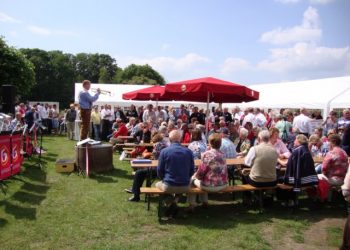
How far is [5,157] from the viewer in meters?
6.90

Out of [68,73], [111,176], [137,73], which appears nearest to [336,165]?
[111,176]

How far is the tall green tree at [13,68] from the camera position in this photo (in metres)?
18.5

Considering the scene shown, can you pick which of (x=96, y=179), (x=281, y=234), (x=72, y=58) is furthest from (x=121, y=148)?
(x=72, y=58)

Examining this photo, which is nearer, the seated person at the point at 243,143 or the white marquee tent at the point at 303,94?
the seated person at the point at 243,143

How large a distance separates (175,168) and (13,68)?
16.1 meters

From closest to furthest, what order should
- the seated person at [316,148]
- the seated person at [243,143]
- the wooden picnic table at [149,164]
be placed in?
the wooden picnic table at [149,164] < the seated person at [243,143] < the seated person at [316,148]

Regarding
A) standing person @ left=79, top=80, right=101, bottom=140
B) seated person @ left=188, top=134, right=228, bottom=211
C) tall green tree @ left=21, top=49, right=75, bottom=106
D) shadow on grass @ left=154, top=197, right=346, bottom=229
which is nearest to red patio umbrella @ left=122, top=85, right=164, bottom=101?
standing person @ left=79, top=80, right=101, bottom=140

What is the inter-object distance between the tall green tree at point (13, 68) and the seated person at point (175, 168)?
51.8 feet

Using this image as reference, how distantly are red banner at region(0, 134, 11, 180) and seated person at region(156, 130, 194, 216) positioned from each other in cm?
318

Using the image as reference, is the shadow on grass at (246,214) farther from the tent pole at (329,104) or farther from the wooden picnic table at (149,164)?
the tent pole at (329,104)

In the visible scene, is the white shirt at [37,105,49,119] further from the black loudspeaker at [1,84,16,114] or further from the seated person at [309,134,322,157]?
the seated person at [309,134,322,157]

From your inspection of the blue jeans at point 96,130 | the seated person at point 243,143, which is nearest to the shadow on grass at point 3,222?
the seated person at point 243,143

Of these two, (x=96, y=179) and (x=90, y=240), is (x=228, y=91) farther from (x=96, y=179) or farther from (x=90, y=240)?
(x=90, y=240)

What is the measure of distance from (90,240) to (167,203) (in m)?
1.43
